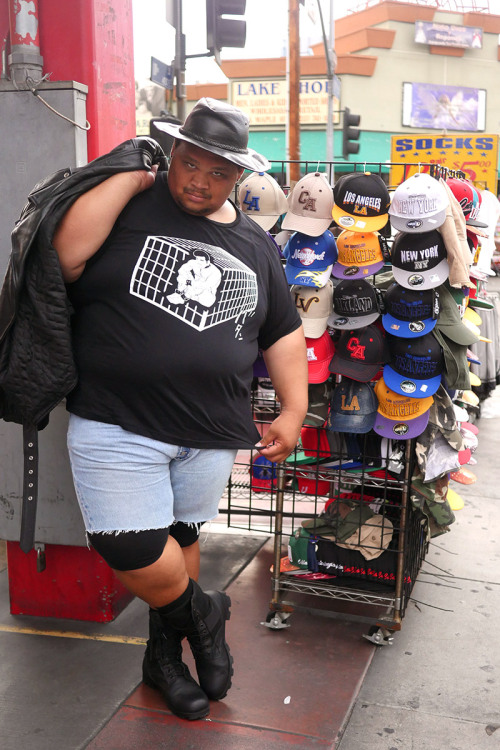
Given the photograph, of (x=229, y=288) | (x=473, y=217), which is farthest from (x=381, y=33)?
(x=229, y=288)

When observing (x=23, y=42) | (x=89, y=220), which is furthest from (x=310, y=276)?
(x=23, y=42)

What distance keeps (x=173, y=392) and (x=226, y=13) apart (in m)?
6.44

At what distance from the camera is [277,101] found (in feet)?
84.7

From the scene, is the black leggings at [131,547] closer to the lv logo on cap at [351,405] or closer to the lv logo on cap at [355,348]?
the lv logo on cap at [351,405]

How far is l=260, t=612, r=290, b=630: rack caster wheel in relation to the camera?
345cm

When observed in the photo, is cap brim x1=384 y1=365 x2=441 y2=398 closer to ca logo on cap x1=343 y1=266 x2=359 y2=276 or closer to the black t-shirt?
ca logo on cap x1=343 y1=266 x2=359 y2=276

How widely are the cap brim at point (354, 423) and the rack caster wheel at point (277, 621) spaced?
889mm

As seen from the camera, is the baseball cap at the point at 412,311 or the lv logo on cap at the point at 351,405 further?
the lv logo on cap at the point at 351,405

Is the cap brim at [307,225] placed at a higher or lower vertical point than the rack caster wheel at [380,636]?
higher

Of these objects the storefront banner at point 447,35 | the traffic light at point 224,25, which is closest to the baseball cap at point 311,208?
the traffic light at point 224,25

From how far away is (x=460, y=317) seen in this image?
338 cm

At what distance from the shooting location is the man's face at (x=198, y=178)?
248cm

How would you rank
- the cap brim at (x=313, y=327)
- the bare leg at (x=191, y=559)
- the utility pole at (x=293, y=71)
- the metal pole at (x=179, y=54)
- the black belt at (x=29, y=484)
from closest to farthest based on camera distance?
1. the black belt at (x=29, y=484)
2. the bare leg at (x=191, y=559)
3. the cap brim at (x=313, y=327)
4. the metal pole at (x=179, y=54)
5. the utility pole at (x=293, y=71)

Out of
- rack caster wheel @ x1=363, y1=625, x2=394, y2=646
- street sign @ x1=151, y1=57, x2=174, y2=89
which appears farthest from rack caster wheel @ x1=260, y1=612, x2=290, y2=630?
street sign @ x1=151, y1=57, x2=174, y2=89
